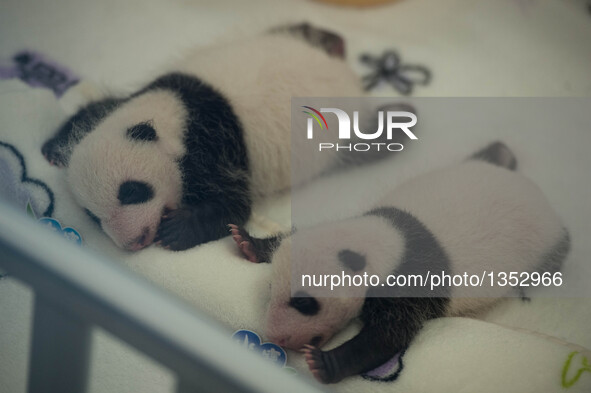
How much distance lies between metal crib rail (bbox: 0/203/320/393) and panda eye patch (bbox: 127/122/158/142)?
489 millimetres

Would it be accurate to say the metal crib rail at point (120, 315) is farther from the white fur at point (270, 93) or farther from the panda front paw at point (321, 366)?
the white fur at point (270, 93)

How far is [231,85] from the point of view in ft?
A: 3.77

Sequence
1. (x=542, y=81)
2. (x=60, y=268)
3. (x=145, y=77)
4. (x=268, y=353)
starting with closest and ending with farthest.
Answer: (x=60, y=268)
(x=268, y=353)
(x=145, y=77)
(x=542, y=81)

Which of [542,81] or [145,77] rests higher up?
[542,81]

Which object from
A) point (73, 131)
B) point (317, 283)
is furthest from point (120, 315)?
point (73, 131)

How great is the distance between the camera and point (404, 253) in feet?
2.92

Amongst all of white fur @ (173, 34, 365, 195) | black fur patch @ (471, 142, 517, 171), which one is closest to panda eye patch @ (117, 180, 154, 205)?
white fur @ (173, 34, 365, 195)

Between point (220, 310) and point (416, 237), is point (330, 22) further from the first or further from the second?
point (220, 310)

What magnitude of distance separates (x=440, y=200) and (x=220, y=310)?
0.42 metres

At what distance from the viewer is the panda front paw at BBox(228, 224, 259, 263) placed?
0.96 metres

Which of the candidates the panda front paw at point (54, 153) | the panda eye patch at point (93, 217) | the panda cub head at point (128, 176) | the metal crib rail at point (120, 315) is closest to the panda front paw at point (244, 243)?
the panda cub head at point (128, 176)

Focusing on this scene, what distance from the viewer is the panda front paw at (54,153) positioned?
1.03 m

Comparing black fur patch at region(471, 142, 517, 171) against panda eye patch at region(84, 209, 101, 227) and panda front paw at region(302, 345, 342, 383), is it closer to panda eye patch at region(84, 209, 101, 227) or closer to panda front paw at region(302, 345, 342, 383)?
panda front paw at region(302, 345, 342, 383)

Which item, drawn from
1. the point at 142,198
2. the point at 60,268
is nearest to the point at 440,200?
the point at 142,198
